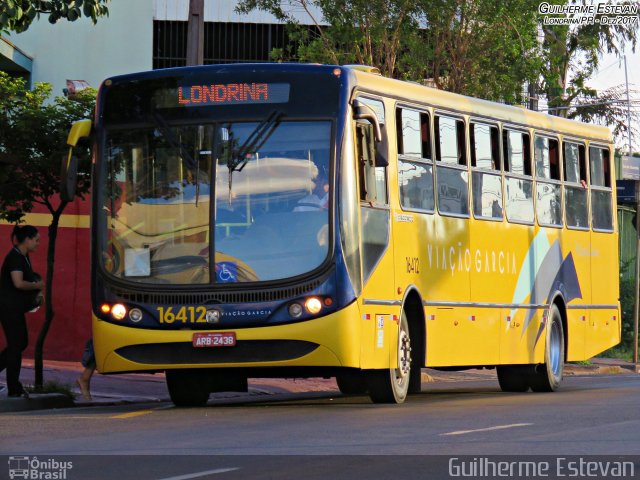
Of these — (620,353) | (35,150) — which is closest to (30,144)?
(35,150)

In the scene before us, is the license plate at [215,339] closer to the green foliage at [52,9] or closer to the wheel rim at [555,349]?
the green foliage at [52,9]

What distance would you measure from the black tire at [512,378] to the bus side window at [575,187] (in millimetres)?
2315

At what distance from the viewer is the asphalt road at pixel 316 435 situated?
10.2 metres

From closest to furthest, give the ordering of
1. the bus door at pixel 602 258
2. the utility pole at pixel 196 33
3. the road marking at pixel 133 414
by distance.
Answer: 1. the road marking at pixel 133 414
2. the utility pole at pixel 196 33
3. the bus door at pixel 602 258

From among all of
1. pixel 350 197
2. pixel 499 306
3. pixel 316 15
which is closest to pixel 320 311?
pixel 350 197

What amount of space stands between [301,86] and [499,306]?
5.09 m

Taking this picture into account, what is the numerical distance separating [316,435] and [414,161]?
5.80 m

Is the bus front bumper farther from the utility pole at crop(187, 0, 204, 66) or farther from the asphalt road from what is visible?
the utility pole at crop(187, 0, 204, 66)

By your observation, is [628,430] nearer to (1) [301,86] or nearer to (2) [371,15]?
(1) [301,86]

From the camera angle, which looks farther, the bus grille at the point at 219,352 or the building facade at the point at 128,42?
the building facade at the point at 128,42

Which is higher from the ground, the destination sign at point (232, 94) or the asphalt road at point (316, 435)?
the destination sign at point (232, 94)

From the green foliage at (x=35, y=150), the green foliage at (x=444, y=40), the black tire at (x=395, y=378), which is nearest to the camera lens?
the black tire at (x=395, y=378)

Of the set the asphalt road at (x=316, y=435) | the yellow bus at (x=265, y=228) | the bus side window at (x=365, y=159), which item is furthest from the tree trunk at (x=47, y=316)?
the bus side window at (x=365, y=159)

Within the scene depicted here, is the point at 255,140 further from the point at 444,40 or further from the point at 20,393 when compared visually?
the point at 444,40
